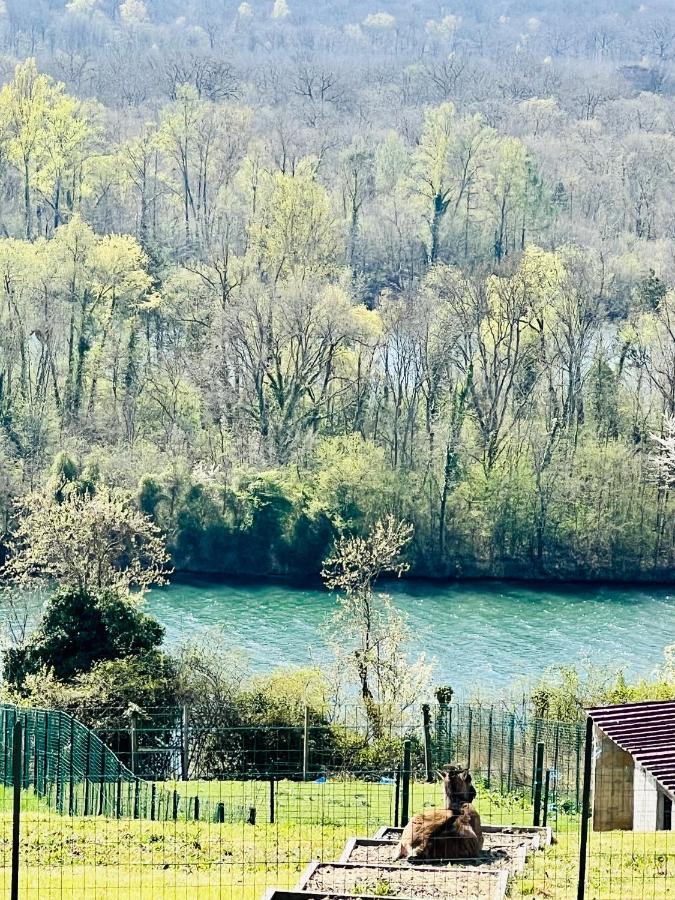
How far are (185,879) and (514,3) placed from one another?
182160 mm

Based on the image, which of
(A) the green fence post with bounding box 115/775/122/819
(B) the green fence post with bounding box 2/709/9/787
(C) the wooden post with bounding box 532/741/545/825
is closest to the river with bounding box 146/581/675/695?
(B) the green fence post with bounding box 2/709/9/787

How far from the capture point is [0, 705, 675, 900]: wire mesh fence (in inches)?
659

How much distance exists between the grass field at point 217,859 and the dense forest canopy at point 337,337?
45550mm

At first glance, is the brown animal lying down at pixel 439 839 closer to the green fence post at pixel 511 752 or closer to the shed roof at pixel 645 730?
the shed roof at pixel 645 730

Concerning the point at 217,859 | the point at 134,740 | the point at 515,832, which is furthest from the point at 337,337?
the point at 217,859

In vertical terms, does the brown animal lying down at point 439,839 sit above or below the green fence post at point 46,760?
above

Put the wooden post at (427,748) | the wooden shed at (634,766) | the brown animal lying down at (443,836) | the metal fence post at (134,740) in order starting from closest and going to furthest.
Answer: the brown animal lying down at (443,836)
the wooden shed at (634,766)
the metal fence post at (134,740)
the wooden post at (427,748)

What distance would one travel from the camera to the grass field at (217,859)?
54.7 ft

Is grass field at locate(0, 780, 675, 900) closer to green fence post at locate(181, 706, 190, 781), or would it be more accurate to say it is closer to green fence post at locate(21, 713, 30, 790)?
green fence post at locate(21, 713, 30, 790)

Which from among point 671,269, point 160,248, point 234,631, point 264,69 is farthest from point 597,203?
point 234,631

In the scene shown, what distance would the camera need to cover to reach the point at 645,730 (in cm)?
2022

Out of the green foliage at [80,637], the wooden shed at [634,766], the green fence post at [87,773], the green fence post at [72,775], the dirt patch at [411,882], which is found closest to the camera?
the dirt patch at [411,882]

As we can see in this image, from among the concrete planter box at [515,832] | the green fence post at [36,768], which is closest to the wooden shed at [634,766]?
the concrete planter box at [515,832]

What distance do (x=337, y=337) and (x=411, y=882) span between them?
6211 centimetres
